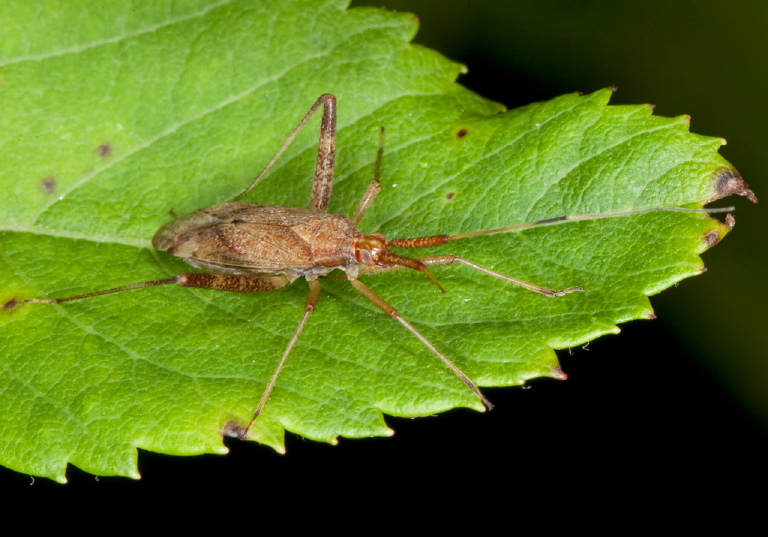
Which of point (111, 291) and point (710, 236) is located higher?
point (710, 236)

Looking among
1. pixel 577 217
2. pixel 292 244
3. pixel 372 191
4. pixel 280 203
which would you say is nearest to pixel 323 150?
pixel 372 191

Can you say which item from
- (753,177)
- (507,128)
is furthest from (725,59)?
(507,128)

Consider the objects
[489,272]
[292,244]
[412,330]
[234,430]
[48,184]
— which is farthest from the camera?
[292,244]

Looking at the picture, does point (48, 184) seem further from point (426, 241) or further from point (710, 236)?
point (710, 236)

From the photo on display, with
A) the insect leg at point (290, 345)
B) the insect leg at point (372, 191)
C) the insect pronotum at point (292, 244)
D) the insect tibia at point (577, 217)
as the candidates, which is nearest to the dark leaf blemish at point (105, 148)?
the insect pronotum at point (292, 244)

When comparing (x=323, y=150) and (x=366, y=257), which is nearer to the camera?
(x=366, y=257)

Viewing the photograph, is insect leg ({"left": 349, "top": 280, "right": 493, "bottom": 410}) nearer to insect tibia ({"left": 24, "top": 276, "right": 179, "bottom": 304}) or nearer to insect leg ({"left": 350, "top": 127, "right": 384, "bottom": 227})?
insect leg ({"left": 350, "top": 127, "right": 384, "bottom": 227})

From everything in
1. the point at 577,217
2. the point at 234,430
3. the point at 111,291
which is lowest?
the point at 234,430
